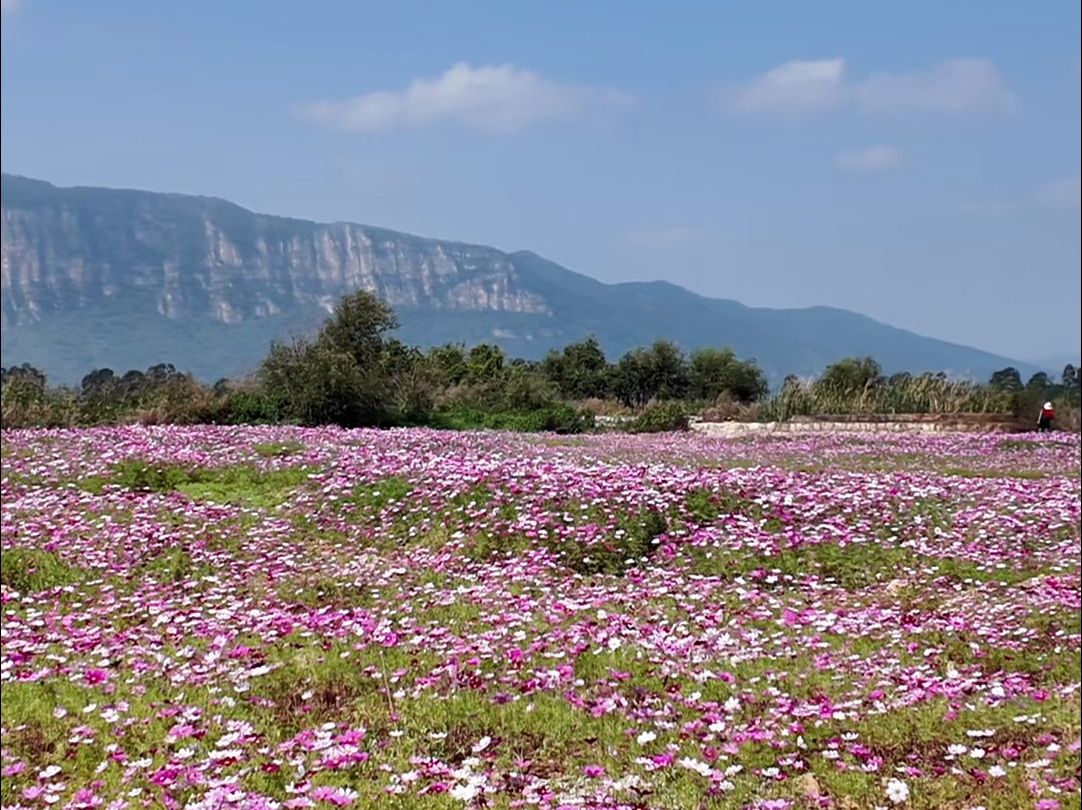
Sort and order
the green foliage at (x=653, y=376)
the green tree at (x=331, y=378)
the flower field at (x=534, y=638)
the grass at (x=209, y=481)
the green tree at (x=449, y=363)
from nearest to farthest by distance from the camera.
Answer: the flower field at (x=534, y=638) < the grass at (x=209, y=481) < the green tree at (x=331, y=378) < the green tree at (x=449, y=363) < the green foliage at (x=653, y=376)

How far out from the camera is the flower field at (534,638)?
17.1 ft

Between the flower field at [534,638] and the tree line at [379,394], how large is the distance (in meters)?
13.6

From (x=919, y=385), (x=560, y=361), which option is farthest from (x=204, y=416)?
(x=560, y=361)

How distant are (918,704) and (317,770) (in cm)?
393

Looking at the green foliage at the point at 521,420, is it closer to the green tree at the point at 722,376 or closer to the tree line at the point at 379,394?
the tree line at the point at 379,394

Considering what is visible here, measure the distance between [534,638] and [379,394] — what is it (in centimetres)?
2343

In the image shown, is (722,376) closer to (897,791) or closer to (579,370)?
(579,370)

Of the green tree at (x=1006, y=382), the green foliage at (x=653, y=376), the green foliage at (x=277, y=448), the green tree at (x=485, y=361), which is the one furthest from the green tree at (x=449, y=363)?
the green foliage at (x=277, y=448)

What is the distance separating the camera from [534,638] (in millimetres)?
7551

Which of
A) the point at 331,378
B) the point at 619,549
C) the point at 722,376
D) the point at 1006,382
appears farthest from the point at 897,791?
the point at 722,376

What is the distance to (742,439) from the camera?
29.8m


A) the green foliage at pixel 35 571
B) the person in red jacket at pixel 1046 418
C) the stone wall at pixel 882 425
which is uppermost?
the person in red jacket at pixel 1046 418

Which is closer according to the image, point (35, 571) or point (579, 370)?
point (35, 571)

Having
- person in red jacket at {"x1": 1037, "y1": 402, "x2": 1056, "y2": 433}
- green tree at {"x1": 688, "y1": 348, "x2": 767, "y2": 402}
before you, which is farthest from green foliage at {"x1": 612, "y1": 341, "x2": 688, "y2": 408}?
person in red jacket at {"x1": 1037, "y1": 402, "x2": 1056, "y2": 433}
